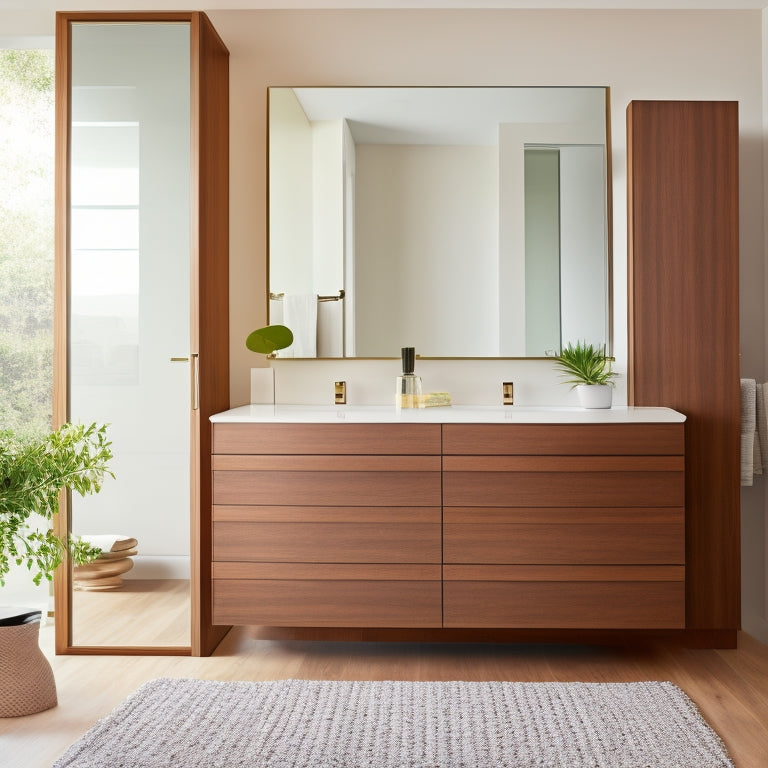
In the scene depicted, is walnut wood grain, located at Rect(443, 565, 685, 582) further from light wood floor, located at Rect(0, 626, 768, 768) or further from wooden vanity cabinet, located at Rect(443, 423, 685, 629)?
light wood floor, located at Rect(0, 626, 768, 768)

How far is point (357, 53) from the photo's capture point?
3.05 m

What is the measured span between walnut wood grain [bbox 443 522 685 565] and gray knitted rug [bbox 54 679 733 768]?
0.40 m

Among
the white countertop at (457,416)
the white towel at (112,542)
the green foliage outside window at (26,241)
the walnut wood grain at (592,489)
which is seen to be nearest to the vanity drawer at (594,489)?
the walnut wood grain at (592,489)

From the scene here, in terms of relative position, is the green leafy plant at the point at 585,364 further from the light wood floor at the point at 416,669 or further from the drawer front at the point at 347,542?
the light wood floor at the point at 416,669

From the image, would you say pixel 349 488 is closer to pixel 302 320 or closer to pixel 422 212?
pixel 302 320

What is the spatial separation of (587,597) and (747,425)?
100 centimetres

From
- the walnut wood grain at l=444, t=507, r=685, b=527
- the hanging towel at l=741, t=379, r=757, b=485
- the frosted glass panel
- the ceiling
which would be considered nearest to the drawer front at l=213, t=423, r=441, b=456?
the walnut wood grain at l=444, t=507, r=685, b=527

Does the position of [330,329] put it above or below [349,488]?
above

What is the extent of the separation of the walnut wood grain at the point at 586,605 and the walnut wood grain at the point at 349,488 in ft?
1.37

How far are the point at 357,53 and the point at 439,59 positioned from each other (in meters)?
0.34

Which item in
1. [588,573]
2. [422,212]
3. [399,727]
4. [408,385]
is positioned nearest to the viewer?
[399,727]

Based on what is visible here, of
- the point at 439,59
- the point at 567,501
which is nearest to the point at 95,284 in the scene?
A: the point at 439,59

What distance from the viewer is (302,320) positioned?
3035 mm

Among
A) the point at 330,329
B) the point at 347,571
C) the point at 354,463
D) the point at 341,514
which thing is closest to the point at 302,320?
the point at 330,329
